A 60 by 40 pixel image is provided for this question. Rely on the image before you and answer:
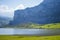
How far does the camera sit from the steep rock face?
423cm

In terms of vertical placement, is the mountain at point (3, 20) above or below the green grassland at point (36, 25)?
above

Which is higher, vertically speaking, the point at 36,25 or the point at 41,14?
the point at 41,14

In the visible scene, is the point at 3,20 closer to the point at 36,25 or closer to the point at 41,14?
the point at 36,25

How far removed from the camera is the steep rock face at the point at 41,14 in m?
4.23

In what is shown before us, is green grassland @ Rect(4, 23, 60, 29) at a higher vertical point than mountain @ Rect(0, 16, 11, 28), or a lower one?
lower

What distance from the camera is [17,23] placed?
13.9 ft

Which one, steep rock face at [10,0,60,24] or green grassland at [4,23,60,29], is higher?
steep rock face at [10,0,60,24]

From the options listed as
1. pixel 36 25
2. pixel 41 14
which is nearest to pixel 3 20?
pixel 36 25

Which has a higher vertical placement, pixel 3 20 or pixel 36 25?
pixel 3 20

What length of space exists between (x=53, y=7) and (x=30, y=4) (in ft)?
1.78

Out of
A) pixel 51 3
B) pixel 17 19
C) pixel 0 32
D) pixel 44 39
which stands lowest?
pixel 44 39

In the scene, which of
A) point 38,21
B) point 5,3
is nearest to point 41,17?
point 38,21

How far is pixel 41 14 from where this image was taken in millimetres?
4258

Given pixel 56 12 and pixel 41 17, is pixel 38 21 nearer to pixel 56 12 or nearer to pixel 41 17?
pixel 41 17
